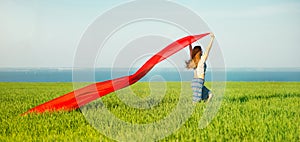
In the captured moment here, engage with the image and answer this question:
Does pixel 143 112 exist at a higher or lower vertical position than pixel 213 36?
lower

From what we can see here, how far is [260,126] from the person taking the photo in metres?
7.16

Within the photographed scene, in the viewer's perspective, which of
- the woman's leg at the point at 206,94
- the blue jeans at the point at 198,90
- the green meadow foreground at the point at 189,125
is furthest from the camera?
the woman's leg at the point at 206,94

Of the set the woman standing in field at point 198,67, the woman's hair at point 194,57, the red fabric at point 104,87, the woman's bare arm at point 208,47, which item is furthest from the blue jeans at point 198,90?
the red fabric at point 104,87

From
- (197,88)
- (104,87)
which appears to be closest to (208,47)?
(197,88)

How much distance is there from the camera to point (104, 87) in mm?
9664

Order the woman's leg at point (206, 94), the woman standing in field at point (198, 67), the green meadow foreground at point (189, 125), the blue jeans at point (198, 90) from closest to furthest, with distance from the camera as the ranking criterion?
the green meadow foreground at point (189, 125), the woman standing in field at point (198, 67), the blue jeans at point (198, 90), the woman's leg at point (206, 94)

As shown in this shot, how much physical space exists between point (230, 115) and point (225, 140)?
228cm

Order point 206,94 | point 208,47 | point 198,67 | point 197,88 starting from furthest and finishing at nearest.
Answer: point 206,94 < point 197,88 < point 198,67 < point 208,47

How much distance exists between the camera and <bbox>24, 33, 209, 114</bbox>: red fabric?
9617mm

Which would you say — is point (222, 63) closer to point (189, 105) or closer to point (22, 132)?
point (189, 105)

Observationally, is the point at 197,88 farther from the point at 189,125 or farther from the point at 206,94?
the point at 189,125

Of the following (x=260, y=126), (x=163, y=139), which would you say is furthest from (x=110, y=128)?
(x=260, y=126)

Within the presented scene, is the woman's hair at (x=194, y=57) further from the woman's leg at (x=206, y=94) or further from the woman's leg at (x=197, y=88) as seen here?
the woman's leg at (x=206, y=94)

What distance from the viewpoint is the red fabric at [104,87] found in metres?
9.62
